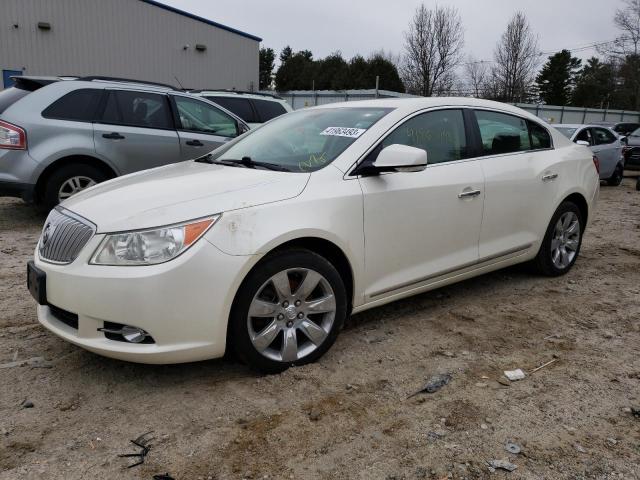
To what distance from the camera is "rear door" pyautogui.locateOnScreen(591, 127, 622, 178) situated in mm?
12641

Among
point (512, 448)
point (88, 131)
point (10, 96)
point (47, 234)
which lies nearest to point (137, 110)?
point (88, 131)

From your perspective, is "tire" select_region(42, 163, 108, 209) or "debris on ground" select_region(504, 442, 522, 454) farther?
"tire" select_region(42, 163, 108, 209)

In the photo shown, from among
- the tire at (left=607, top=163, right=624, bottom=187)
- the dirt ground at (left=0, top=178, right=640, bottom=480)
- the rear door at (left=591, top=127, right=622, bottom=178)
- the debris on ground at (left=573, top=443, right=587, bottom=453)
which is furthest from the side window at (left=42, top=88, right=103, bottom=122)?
the tire at (left=607, top=163, right=624, bottom=187)

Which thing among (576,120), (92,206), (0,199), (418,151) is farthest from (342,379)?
(576,120)

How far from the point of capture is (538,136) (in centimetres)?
474

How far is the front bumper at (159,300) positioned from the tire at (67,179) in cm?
381

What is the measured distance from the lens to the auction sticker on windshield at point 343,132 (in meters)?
3.50

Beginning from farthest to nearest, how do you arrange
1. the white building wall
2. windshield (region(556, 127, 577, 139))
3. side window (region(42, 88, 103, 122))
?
the white building wall
windshield (region(556, 127, 577, 139))
side window (region(42, 88, 103, 122))

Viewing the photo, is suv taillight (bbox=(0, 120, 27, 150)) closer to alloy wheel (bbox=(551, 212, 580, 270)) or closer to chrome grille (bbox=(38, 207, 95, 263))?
chrome grille (bbox=(38, 207, 95, 263))

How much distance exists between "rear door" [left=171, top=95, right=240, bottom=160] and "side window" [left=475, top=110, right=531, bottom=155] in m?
3.95

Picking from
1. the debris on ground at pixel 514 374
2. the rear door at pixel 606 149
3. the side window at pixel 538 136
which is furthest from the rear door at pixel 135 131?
the rear door at pixel 606 149

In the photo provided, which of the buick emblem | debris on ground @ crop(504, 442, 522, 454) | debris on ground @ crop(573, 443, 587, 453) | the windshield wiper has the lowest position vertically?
debris on ground @ crop(504, 442, 522, 454)

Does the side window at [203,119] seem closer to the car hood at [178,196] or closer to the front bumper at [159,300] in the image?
the car hood at [178,196]

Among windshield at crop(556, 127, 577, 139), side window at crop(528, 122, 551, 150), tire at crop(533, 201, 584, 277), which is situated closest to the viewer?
side window at crop(528, 122, 551, 150)
